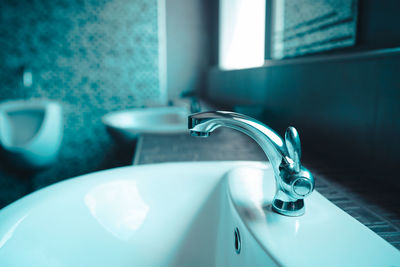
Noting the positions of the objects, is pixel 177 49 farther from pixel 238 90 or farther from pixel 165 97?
pixel 238 90

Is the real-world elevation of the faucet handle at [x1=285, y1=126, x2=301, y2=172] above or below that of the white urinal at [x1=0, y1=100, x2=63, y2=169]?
above

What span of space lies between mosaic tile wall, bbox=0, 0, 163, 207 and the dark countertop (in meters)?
1.48

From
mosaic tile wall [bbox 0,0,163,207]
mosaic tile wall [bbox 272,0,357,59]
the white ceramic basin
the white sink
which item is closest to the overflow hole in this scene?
the white sink

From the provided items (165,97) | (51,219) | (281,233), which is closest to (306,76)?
(281,233)

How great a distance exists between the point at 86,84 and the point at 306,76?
7.28ft

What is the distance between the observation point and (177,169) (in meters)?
0.67

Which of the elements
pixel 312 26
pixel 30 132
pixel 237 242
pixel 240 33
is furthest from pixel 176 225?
pixel 30 132

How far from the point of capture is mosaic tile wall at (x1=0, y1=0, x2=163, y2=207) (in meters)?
2.47

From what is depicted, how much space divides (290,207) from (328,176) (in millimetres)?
303

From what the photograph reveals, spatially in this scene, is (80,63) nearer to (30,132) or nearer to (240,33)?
(30,132)

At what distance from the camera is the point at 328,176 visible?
2.13 ft

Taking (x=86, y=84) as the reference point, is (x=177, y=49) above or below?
above

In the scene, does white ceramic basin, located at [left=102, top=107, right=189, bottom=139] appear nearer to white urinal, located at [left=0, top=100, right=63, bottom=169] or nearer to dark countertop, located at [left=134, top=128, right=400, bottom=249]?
dark countertop, located at [left=134, top=128, right=400, bottom=249]

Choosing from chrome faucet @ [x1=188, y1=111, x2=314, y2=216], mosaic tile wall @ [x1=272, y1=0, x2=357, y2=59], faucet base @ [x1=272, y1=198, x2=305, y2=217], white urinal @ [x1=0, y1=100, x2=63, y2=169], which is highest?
mosaic tile wall @ [x1=272, y1=0, x2=357, y2=59]
